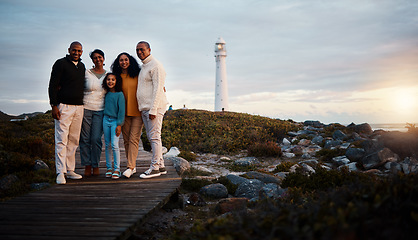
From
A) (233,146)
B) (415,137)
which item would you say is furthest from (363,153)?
(233,146)

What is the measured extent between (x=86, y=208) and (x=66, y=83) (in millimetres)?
2759

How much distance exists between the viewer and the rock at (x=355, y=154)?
11.1 metres

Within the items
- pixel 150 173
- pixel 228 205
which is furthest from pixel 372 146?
pixel 150 173

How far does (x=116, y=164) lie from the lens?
6.31 metres

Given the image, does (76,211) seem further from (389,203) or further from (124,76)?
(389,203)

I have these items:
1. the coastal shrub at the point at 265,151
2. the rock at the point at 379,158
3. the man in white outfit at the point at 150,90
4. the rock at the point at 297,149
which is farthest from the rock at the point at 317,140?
the man in white outfit at the point at 150,90

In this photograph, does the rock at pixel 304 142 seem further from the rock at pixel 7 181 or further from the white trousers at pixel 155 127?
the rock at pixel 7 181

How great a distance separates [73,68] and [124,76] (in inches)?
39.9

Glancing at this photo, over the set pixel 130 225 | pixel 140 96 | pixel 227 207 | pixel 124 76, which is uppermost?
pixel 124 76

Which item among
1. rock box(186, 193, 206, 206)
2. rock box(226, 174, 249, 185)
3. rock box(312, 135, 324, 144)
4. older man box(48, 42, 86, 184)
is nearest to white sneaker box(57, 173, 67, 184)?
older man box(48, 42, 86, 184)

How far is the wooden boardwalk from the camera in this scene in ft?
11.3

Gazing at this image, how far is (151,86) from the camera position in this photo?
596cm

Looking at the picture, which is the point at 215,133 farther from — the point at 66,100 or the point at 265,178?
the point at 66,100

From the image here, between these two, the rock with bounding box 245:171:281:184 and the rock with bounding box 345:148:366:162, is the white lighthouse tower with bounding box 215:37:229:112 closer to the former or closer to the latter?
the rock with bounding box 345:148:366:162
